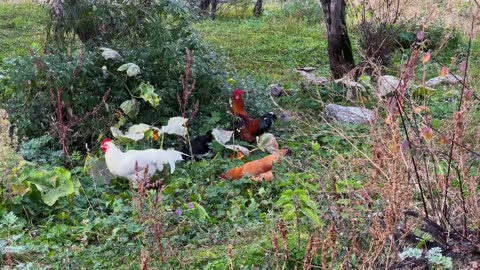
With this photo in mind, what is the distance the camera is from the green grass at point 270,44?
30.9 ft

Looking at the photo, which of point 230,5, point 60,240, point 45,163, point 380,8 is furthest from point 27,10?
point 60,240

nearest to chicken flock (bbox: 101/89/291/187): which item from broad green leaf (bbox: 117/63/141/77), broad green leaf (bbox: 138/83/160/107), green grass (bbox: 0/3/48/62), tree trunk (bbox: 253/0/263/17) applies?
broad green leaf (bbox: 138/83/160/107)

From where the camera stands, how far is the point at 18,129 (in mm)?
5250

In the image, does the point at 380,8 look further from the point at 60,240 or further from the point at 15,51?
the point at 60,240

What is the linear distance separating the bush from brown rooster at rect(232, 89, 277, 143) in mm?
300

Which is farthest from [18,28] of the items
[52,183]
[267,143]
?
[52,183]

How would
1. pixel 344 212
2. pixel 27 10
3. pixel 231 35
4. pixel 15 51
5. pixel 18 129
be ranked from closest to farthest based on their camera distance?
pixel 344 212 < pixel 18 129 < pixel 15 51 < pixel 231 35 < pixel 27 10

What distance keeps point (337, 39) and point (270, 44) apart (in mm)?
3930

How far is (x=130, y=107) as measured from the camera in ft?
17.2

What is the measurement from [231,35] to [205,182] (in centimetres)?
891

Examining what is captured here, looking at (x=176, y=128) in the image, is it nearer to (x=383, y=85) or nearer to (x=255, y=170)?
(x=255, y=170)

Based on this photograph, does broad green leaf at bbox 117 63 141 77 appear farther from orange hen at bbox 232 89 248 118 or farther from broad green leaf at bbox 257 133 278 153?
broad green leaf at bbox 257 133 278 153

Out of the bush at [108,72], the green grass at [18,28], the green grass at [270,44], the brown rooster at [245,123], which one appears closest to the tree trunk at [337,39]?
the green grass at [270,44]

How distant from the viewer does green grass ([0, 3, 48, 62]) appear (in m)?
10.7
